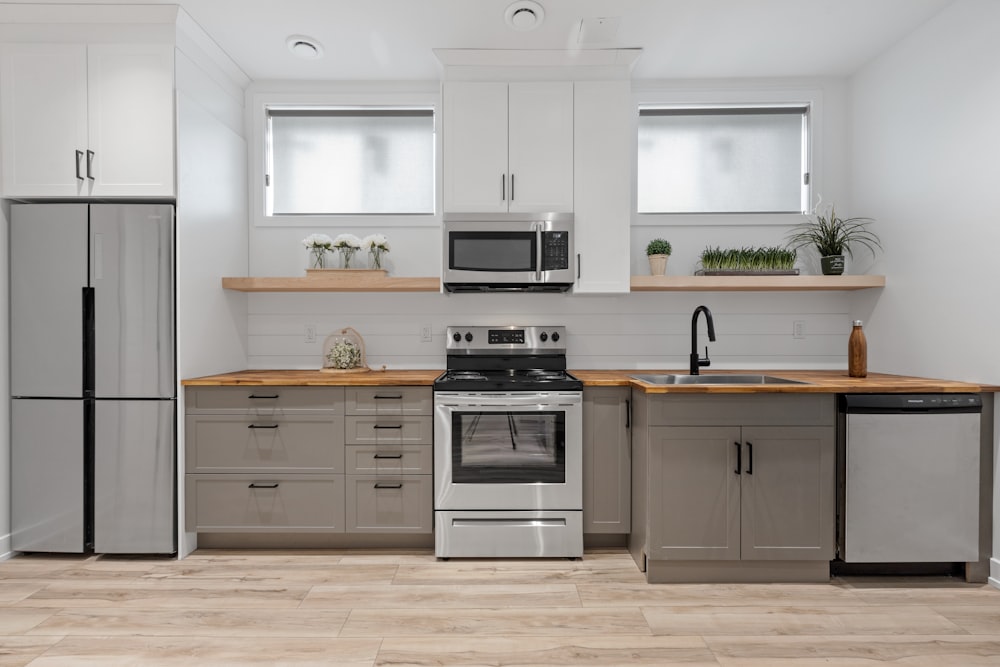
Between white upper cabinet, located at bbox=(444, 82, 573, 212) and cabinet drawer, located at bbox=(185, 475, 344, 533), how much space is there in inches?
64.7

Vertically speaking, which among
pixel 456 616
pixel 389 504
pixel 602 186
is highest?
pixel 602 186

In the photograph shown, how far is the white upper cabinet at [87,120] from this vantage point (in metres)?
2.66

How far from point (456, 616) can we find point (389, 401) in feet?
3.49

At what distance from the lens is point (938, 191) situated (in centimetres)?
269

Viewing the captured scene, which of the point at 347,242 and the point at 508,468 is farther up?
the point at 347,242

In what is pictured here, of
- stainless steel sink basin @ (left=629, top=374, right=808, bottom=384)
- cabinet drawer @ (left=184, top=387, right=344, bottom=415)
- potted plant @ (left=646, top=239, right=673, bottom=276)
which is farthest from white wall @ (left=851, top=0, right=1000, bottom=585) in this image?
cabinet drawer @ (left=184, top=387, right=344, bottom=415)

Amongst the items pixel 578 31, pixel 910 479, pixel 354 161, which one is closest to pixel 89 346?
pixel 354 161

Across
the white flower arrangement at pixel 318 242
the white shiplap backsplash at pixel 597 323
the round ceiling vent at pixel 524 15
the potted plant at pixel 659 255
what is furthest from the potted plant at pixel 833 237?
the white flower arrangement at pixel 318 242

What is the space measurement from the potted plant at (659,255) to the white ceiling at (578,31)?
104cm

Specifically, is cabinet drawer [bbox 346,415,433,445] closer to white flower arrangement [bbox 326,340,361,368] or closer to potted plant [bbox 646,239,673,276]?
white flower arrangement [bbox 326,340,361,368]

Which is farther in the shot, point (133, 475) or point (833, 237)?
point (833, 237)

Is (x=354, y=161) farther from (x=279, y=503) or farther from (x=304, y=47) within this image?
(x=279, y=503)

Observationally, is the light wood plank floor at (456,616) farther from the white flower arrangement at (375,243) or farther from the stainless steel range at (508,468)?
the white flower arrangement at (375,243)

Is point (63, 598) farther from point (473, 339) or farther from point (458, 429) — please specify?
point (473, 339)
